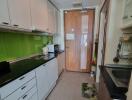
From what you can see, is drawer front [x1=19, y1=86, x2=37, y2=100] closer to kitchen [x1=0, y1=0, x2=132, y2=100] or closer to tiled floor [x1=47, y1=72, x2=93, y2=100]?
kitchen [x1=0, y1=0, x2=132, y2=100]

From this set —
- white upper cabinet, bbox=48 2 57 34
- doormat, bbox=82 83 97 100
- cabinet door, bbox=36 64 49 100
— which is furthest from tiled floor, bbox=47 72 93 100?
white upper cabinet, bbox=48 2 57 34

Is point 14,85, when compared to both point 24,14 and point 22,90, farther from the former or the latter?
point 24,14

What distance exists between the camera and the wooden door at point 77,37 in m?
3.50

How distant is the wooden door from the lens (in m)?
3.50

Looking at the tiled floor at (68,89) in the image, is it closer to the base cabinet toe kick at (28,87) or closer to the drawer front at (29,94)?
the base cabinet toe kick at (28,87)

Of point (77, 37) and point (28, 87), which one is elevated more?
point (77, 37)

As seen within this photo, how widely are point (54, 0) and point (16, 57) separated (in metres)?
1.88

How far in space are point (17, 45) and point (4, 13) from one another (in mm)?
826

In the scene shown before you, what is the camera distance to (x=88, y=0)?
A: 276 centimetres

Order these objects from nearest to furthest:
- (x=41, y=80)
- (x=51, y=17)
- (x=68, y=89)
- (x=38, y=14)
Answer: (x=41, y=80) < (x=38, y=14) < (x=68, y=89) < (x=51, y=17)

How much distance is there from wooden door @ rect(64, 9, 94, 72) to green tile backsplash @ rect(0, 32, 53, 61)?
52.5 inches

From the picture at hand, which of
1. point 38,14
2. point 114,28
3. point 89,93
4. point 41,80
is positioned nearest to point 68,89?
point 89,93

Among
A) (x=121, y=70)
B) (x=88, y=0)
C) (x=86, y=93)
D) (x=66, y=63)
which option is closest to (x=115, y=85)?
(x=121, y=70)

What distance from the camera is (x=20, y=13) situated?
1.58m
